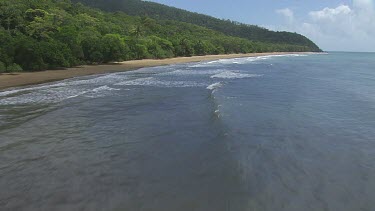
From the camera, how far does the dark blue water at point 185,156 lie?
820 centimetres

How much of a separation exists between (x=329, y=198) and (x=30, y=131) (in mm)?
11768

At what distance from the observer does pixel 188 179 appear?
30.8ft

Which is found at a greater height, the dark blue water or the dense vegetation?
the dense vegetation

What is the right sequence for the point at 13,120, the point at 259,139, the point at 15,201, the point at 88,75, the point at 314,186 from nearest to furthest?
the point at 15,201, the point at 314,186, the point at 259,139, the point at 13,120, the point at 88,75

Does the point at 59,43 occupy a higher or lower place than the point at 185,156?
higher

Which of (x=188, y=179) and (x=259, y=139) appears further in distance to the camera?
(x=259, y=139)

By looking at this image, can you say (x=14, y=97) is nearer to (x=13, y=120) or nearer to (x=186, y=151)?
(x=13, y=120)

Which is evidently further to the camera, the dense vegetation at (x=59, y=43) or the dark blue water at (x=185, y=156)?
the dense vegetation at (x=59, y=43)

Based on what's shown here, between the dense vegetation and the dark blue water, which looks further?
the dense vegetation

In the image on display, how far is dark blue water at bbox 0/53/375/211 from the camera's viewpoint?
26.9ft

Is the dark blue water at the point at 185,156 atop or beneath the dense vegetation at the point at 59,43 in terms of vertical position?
beneath

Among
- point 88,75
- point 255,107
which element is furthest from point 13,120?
point 88,75

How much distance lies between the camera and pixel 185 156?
1139 cm

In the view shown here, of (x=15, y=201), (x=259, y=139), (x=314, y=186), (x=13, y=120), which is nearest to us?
(x=15, y=201)
